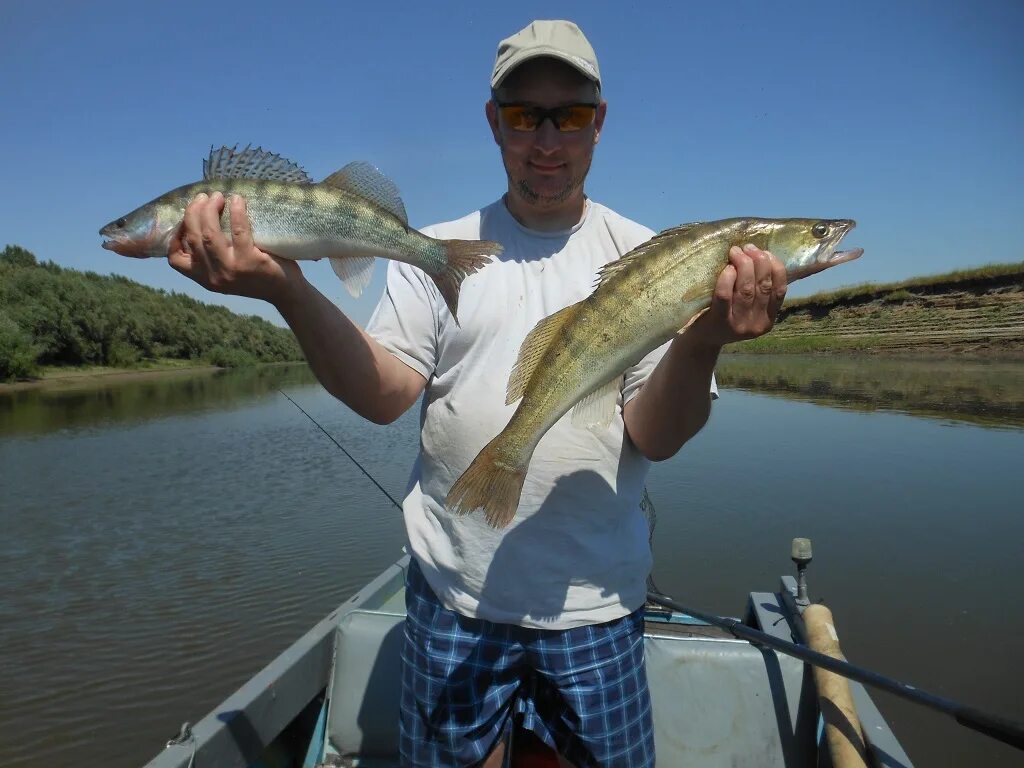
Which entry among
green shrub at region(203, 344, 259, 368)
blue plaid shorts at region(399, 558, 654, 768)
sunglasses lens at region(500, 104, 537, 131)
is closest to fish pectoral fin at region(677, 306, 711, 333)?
sunglasses lens at region(500, 104, 537, 131)

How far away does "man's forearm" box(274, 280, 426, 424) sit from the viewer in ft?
7.06

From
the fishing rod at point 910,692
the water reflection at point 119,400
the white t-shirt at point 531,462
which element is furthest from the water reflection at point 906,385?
the water reflection at point 119,400

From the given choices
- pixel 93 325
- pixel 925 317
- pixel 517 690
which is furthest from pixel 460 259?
pixel 93 325

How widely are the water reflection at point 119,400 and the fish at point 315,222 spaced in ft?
73.7

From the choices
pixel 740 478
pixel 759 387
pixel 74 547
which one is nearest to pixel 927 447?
pixel 740 478

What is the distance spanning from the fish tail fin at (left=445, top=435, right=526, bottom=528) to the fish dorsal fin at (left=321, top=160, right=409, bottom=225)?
3.31ft

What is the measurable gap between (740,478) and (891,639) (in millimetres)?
6489

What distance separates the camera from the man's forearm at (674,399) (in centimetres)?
222

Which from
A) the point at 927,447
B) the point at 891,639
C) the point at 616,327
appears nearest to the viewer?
the point at 616,327

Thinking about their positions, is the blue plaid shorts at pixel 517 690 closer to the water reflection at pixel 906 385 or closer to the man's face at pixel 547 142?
the man's face at pixel 547 142

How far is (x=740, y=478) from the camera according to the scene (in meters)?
13.9

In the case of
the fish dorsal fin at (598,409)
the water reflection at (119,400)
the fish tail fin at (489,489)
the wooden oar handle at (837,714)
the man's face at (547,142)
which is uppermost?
the man's face at (547,142)

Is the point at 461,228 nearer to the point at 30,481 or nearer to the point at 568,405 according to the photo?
the point at 568,405

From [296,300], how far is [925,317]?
36159 millimetres
